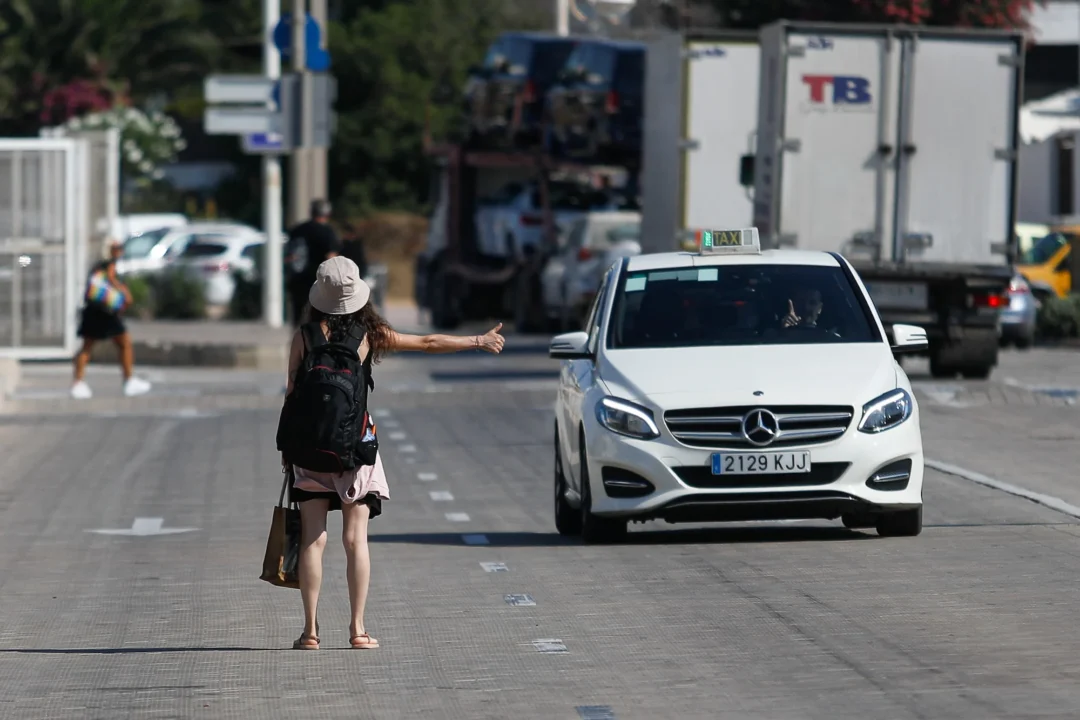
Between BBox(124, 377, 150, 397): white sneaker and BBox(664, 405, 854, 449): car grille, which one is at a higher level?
BBox(664, 405, 854, 449): car grille

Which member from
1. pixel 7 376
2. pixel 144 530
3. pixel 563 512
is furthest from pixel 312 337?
pixel 7 376

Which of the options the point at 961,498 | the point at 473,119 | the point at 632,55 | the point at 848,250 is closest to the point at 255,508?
the point at 961,498

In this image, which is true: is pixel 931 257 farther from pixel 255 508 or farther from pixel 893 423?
pixel 893 423

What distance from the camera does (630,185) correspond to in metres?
34.8

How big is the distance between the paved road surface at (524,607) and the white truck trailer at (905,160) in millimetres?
6246

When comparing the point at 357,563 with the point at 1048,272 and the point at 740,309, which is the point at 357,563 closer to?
the point at 740,309

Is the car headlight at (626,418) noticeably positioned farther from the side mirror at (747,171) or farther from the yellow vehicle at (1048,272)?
the yellow vehicle at (1048,272)

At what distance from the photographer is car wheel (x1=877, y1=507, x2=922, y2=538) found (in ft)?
37.8

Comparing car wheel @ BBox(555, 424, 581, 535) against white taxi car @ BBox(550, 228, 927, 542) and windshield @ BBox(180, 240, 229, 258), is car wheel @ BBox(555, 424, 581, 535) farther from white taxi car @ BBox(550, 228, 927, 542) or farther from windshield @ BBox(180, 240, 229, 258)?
windshield @ BBox(180, 240, 229, 258)

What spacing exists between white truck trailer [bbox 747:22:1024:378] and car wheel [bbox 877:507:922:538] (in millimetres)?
11757

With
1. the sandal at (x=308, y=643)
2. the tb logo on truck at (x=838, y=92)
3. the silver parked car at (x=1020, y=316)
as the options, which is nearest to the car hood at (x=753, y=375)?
the sandal at (x=308, y=643)

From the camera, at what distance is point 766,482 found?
11.0 m

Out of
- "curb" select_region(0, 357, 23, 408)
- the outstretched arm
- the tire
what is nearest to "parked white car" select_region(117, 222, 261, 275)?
"curb" select_region(0, 357, 23, 408)

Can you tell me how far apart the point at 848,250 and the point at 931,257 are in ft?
2.82
